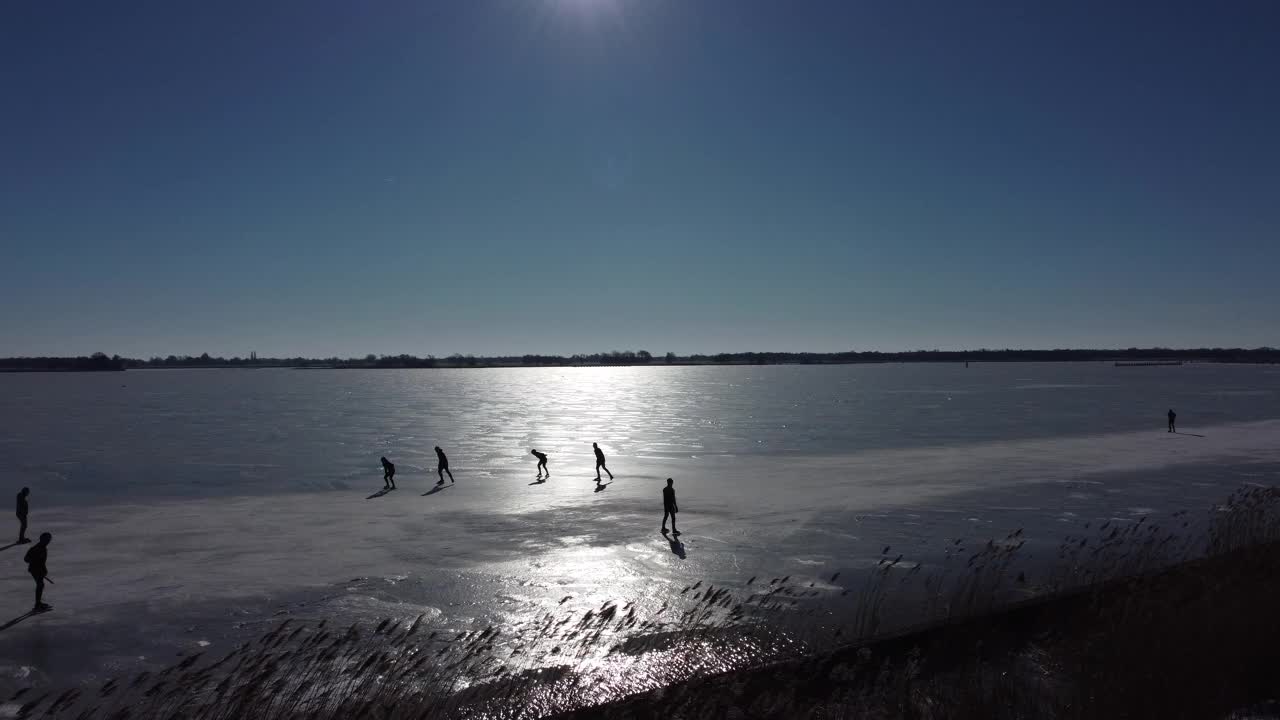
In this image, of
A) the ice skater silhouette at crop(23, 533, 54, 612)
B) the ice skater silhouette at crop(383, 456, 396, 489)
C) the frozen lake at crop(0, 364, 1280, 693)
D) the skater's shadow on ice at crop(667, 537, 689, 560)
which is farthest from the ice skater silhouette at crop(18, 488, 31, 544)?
the skater's shadow on ice at crop(667, 537, 689, 560)

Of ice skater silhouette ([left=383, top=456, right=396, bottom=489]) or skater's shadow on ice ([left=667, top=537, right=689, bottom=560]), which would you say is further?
ice skater silhouette ([left=383, top=456, right=396, bottom=489])

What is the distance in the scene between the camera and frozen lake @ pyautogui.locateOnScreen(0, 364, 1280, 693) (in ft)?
37.2

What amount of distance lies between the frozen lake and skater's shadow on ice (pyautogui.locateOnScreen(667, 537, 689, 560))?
0.09m

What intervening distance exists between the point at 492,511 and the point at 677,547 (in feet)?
19.6

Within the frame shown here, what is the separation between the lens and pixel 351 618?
1066 centimetres

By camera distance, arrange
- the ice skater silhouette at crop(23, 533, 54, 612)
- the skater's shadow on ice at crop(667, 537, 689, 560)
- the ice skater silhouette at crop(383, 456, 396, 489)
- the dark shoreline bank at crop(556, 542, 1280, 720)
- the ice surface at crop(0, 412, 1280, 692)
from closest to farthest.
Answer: the dark shoreline bank at crop(556, 542, 1280, 720) → the ice surface at crop(0, 412, 1280, 692) → the ice skater silhouette at crop(23, 533, 54, 612) → the skater's shadow on ice at crop(667, 537, 689, 560) → the ice skater silhouette at crop(383, 456, 396, 489)

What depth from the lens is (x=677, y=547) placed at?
14.7 metres

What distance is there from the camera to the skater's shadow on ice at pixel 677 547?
46.2 feet

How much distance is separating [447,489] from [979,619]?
629 inches

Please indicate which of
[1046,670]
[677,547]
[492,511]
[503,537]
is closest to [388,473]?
[492,511]

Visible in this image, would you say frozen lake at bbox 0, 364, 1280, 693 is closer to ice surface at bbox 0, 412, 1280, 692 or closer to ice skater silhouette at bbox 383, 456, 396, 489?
ice surface at bbox 0, 412, 1280, 692

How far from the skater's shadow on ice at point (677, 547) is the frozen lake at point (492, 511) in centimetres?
9

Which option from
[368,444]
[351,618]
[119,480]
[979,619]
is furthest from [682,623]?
[368,444]

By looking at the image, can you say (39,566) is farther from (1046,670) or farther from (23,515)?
(1046,670)
